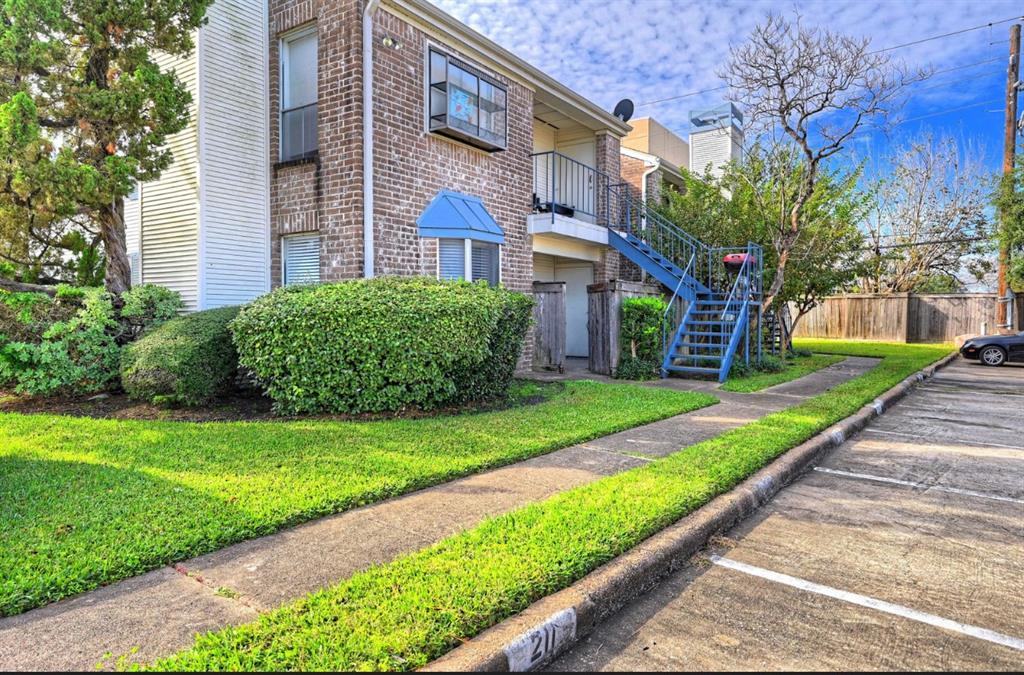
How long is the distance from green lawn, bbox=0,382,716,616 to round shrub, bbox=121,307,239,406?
31.9 inches

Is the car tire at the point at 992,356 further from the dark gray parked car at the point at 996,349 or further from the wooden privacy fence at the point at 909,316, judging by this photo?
the wooden privacy fence at the point at 909,316

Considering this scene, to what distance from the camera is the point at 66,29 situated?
769 centimetres

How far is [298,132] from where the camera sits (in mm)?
9938

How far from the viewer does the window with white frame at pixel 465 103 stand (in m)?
10.1

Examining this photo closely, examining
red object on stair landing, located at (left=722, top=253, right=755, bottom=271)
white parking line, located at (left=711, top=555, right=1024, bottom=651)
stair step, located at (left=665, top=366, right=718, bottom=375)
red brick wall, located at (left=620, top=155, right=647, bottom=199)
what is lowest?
white parking line, located at (left=711, top=555, right=1024, bottom=651)

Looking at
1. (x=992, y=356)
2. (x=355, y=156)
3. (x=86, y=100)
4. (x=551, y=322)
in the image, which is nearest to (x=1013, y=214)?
(x=992, y=356)

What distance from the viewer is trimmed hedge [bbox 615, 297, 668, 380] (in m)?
11.4

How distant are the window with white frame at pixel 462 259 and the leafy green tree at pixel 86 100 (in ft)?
14.4

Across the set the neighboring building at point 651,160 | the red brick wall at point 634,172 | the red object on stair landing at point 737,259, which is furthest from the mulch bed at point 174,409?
the neighboring building at point 651,160

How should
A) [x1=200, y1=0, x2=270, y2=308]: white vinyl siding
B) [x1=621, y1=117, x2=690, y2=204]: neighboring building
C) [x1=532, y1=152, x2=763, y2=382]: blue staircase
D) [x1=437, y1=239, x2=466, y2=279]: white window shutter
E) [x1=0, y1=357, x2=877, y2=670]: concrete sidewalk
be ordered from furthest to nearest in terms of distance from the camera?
[x1=621, y1=117, x2=690, y2=204]: neighboring building, [x1=532, y1=152, x2=763, y2=382]: blue staircase, [x1=437, y1=239, x2=466, y2=279]: white window shutter, [x1=200, y1=0, x2=270, y2=308]: white vinyl siding, [x1=0, y1=357, x2=877, y2=670]: concrete sidewalk

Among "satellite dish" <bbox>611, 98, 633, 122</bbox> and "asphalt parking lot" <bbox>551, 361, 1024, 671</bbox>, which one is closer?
"asphalt parking lot" <bbox>551, 361, 1024, 671</bbox>

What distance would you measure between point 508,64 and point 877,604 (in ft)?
35.6

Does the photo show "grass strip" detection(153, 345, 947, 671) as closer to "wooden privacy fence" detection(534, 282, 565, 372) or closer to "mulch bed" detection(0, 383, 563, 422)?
"mulch bed" detection(0, 383, 563, 422)

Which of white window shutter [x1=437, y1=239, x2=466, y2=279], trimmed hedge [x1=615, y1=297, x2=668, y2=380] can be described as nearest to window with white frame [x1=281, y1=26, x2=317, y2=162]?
white window shutter [x1=437, y1=239, x2=466, y2=279]
